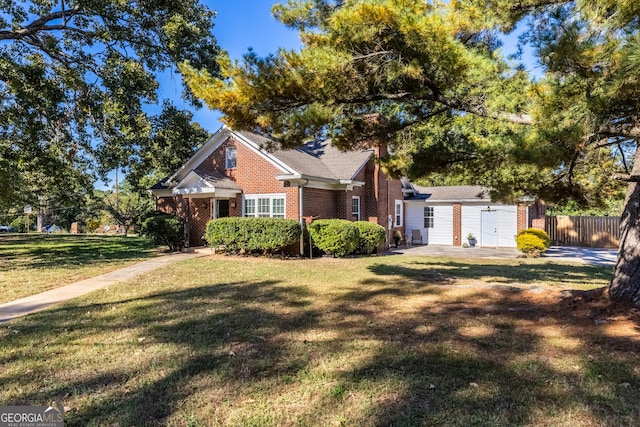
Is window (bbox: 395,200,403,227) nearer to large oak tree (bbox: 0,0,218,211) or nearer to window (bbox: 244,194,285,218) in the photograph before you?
window (bbox: 244,194,285,218)

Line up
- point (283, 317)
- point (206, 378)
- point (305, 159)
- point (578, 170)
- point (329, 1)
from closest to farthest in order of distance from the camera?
point (206, 378), point (283, 317), point (329, 1), point (578, 170), point (305, 159)

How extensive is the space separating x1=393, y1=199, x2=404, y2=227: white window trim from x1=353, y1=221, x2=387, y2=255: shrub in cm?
603

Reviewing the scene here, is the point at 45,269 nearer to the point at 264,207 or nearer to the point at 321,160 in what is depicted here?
the point at 264,207

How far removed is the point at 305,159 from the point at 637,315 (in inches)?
529

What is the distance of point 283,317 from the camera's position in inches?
239

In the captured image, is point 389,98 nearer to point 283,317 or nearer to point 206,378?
point 283,317

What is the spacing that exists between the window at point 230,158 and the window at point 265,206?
1686 mm

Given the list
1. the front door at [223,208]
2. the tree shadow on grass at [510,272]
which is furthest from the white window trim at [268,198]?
the tree shadow on grass at [510,272]

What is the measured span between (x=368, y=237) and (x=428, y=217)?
9.52 m

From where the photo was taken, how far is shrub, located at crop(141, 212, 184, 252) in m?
16.0

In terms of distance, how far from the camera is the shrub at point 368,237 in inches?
599

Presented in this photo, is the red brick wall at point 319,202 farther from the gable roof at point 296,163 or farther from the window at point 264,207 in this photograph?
the window at point 264,207

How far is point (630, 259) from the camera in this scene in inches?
237

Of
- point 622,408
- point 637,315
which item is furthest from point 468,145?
point 622,408
